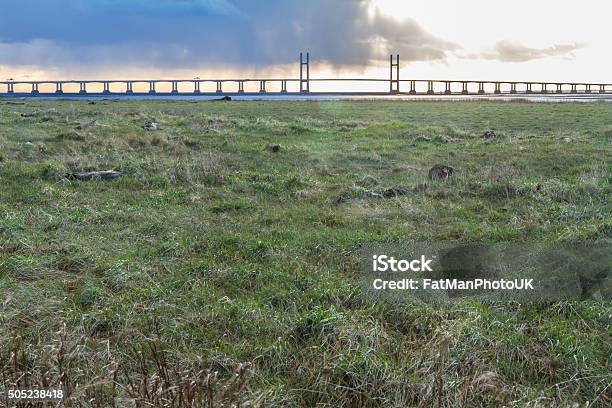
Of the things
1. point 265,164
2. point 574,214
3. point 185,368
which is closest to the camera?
point 185,368

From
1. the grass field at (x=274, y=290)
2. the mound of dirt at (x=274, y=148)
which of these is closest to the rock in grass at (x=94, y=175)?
the grass field at (x=274, y=290)

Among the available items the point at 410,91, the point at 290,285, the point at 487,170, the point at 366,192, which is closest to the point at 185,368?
the point at 290,285

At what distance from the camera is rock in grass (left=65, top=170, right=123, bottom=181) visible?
1170 centimetres

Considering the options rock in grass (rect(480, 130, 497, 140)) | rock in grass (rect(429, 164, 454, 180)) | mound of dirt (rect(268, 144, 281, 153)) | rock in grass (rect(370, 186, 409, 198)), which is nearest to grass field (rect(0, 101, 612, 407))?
rock in grass (rect(370, 186, 409, 198))

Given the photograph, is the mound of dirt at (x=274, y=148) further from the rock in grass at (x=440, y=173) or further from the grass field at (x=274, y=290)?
the rock in grass at (x=440, y=173)

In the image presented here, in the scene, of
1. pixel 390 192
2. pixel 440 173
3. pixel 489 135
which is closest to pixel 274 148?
pixel 440 173

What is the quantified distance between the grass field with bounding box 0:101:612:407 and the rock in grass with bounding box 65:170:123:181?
447mm

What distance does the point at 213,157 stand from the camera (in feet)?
48.3

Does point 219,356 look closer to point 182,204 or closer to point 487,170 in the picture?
point 182,204

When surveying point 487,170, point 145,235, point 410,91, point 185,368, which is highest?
point 410,91

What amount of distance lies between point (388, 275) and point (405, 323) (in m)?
1.28

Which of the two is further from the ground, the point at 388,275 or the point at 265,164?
the point at 265,164

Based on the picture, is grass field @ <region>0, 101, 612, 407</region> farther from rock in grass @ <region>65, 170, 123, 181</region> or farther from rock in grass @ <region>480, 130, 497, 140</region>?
rock in grass @ <region>480, 130, 497, 140</region>

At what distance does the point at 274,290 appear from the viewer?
575 cm
